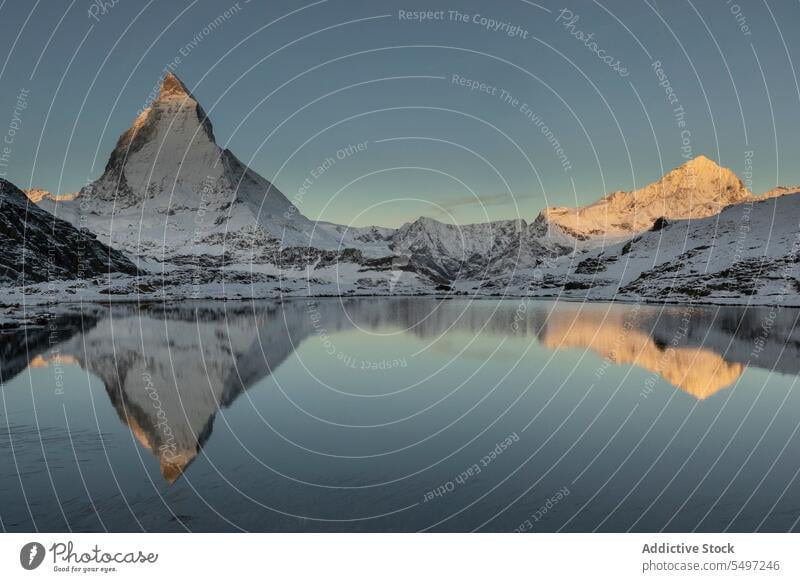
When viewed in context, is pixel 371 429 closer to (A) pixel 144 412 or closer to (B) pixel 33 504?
(A) pixel 144 412

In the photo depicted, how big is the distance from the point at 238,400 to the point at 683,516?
23099 millimetres

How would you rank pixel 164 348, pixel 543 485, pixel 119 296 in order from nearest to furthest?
1. pixel 543 485
2. pixel 164 348
3. pixel 119 296

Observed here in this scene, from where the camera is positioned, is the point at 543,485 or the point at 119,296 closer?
the point at 543,485

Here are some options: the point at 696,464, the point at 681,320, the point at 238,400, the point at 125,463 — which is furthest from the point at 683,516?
the point at 681,320

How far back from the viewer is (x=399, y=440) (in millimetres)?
25016

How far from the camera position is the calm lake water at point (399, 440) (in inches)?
661

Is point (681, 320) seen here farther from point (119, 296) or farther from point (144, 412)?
point (119, 296)

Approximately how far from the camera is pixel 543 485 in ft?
62.7

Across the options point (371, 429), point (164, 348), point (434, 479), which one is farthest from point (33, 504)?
point (164, 348)

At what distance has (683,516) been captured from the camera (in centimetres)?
1656

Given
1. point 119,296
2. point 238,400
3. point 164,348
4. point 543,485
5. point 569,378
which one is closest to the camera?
point 543,485

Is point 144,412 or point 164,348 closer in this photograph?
point 144,412

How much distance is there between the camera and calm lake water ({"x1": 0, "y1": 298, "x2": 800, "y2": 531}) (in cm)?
1678

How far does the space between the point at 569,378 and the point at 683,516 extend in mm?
24532
